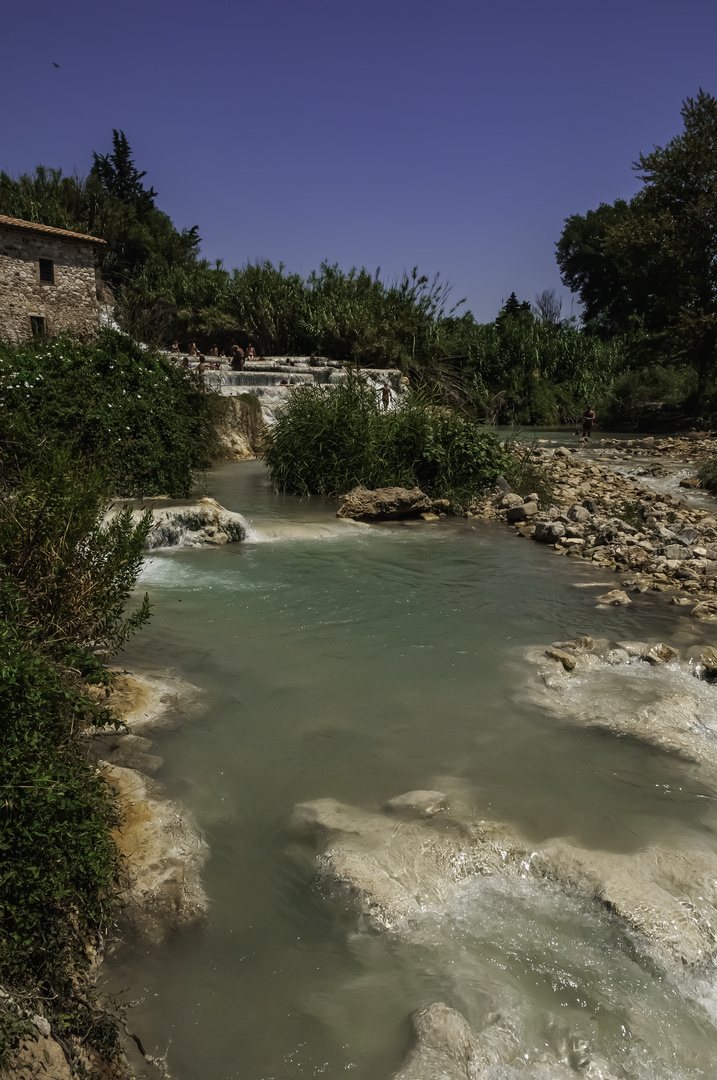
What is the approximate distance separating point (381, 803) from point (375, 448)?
9572 mm

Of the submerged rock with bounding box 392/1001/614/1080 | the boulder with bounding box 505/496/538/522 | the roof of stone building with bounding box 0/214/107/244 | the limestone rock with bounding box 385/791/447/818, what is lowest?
the submerged rock with bounding box 392/1001/614/1080

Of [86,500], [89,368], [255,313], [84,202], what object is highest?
[84,202]

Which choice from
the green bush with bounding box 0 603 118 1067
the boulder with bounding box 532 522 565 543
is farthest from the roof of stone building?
the green bush with bounding box 0 603 118 1067

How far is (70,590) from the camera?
4.22 meters

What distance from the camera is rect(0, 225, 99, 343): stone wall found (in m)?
26.6

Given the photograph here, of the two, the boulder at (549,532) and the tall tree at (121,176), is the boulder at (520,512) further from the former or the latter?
the tall tree at (121,176)

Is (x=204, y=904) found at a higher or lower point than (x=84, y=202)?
lower

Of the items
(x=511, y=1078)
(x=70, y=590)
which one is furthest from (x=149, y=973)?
(x=70, y=590)

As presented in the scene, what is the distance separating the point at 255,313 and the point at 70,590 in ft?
99.5

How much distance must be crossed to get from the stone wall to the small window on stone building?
4.0 inches

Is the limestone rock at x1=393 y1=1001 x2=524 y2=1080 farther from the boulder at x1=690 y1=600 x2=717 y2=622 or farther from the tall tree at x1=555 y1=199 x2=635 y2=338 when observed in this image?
the tall tree at x1=555 y1=199 x2=635 y2=338

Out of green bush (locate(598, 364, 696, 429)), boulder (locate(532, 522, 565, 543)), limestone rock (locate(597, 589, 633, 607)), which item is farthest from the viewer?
green bush (locate(598, 364, 696, 429))

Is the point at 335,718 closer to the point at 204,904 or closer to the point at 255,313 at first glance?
→ the point at 204,904

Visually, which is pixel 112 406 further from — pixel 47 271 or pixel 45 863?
pixel 47 271
